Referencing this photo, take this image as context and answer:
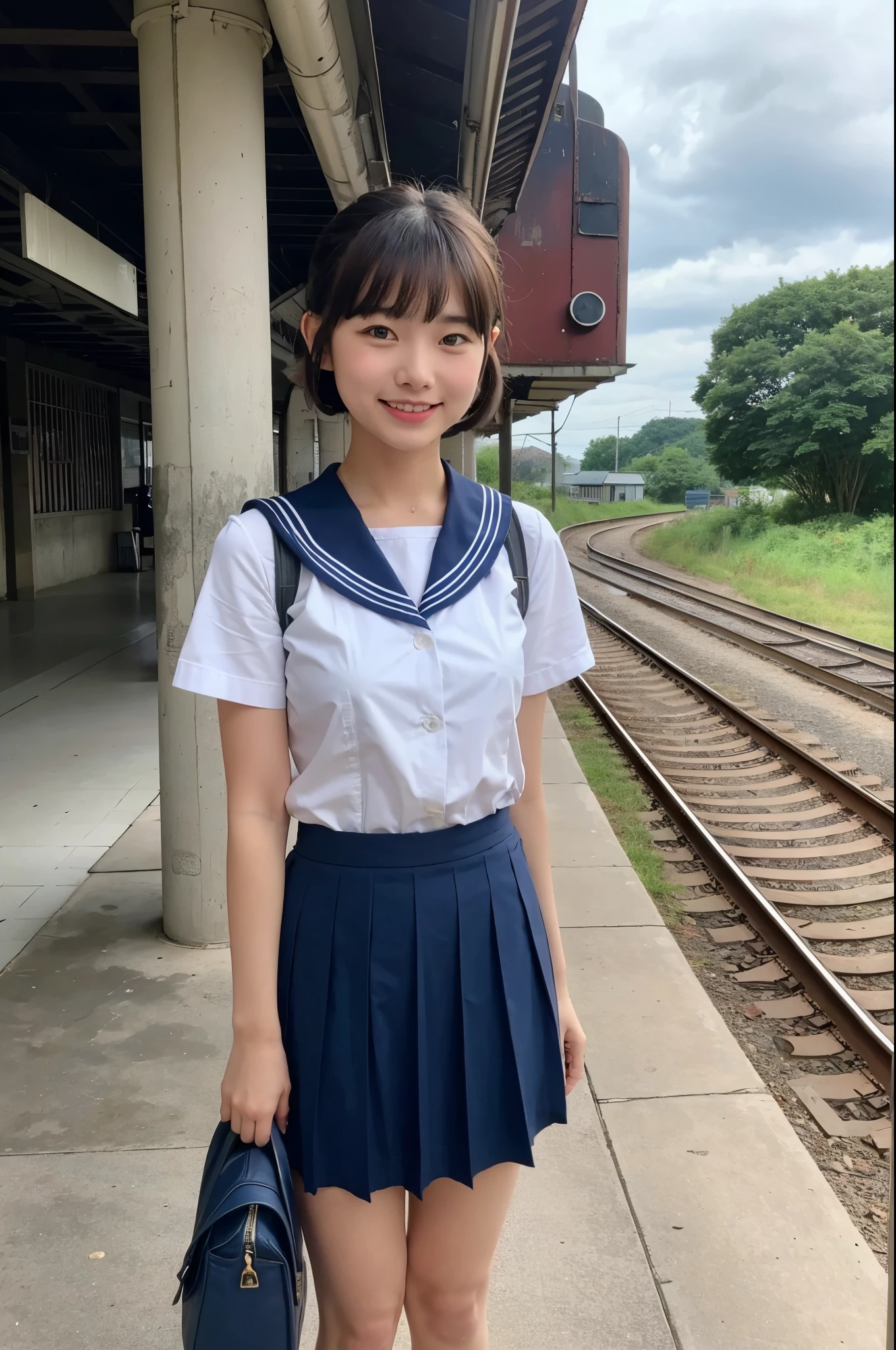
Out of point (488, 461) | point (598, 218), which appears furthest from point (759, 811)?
point (488, 461)

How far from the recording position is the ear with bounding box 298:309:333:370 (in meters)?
1.40

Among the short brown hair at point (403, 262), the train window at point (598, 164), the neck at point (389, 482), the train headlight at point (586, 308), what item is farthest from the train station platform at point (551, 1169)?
the train window at point (598, 164)

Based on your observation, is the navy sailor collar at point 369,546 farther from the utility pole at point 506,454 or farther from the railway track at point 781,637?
the utility pole at point 506,454

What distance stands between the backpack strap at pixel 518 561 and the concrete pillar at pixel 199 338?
2.32 m

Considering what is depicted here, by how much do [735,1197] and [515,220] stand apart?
37.5ft

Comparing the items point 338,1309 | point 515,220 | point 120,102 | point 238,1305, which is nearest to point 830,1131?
point 338,1309

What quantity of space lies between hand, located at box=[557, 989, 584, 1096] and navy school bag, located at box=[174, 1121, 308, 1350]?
491 mm

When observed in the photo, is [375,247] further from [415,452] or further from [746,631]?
[746,631]

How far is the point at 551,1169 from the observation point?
2.69m

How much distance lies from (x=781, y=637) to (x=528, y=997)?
12871mm

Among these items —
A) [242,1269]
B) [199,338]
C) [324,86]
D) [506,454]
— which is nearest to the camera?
[242,1269]

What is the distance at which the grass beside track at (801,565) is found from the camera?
15.1 metres

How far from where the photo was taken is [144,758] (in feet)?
21.4

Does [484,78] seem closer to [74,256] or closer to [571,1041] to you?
[74,256]
